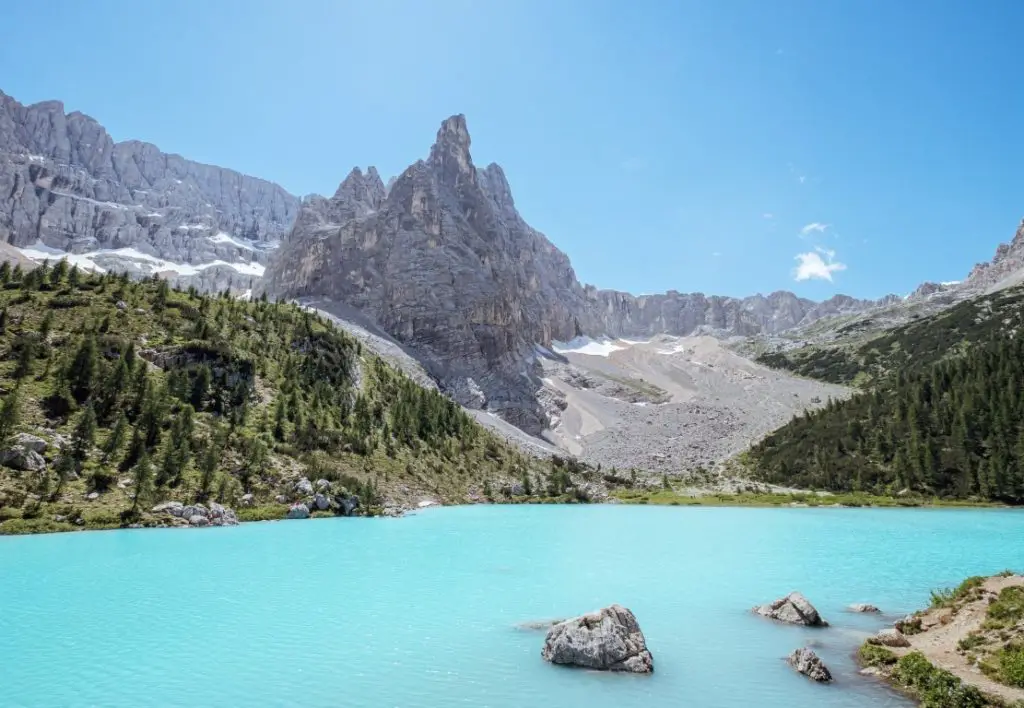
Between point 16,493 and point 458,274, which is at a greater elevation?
point 458,274

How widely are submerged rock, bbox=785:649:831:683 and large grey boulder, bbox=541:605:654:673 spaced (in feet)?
10.7

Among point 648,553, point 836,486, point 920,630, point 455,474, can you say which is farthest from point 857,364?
point 920,630

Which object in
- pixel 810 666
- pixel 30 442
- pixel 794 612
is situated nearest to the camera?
pixel 810 666

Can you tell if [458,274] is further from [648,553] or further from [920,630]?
[920,630]

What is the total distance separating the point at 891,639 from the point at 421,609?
1355 centimetres

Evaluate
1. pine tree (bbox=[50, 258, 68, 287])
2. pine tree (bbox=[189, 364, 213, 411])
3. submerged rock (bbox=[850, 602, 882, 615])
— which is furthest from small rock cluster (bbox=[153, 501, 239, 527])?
pine tree (bbox=[50, 258, 68, 287])

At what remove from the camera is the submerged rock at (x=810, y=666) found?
41.7ft

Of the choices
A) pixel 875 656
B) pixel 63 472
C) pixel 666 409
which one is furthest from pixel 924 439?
pixel 63 472

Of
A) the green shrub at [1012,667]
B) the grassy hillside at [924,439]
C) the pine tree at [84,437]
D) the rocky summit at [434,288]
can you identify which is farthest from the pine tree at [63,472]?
the rocky summit at [434,288]

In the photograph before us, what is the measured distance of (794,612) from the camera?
17.9 m

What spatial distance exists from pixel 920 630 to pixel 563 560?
1731 cm

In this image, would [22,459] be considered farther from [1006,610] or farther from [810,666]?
[1006,610]

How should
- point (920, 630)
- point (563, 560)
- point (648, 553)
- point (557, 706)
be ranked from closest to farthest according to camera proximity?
point (557, 706), point (920, 630), point (563, 560), point (648, 553)

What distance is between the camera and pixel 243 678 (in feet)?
42.5
